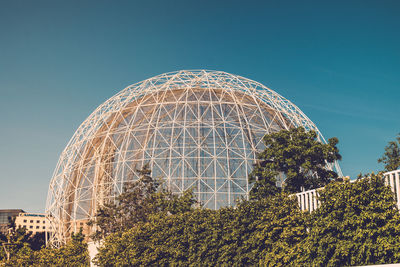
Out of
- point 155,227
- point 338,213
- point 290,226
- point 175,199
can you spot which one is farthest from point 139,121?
point 338,213

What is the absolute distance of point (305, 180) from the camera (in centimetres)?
2712

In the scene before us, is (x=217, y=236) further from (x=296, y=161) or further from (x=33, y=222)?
(x=33, y=222)

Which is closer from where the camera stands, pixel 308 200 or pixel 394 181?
pixel 394 181

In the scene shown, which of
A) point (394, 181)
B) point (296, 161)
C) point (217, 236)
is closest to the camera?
point (394, 181)

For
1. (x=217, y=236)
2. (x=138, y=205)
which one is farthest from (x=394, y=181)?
(x=138, y=205)

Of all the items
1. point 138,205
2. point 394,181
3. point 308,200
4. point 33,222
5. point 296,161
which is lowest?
point 394,181

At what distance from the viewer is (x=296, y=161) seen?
2717 centimetres

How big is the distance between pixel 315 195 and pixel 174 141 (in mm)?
20218

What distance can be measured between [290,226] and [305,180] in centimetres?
1029

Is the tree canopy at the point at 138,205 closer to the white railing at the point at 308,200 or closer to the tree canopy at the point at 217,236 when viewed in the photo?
the tree canopy at the point at 217,236

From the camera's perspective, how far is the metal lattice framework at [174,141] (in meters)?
35.2

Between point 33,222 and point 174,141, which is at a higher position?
point 33,222

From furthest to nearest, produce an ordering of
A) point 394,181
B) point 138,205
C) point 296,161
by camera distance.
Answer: point 138,205
point 296,161
point 394,181

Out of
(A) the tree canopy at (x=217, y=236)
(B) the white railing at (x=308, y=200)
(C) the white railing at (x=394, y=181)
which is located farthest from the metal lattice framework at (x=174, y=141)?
(C) the white railing at (x=394, y=181)
